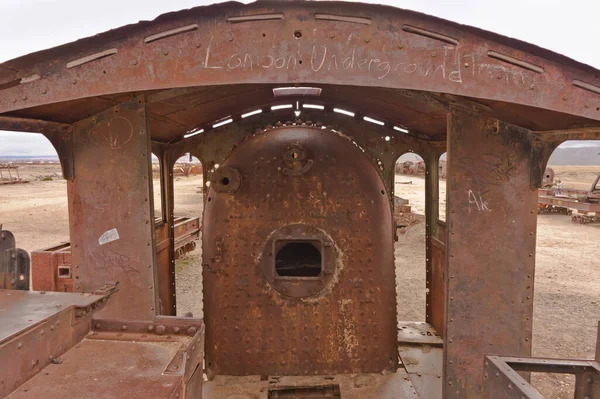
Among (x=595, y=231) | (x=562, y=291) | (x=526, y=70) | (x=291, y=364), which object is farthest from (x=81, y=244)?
(x=595, y=231)

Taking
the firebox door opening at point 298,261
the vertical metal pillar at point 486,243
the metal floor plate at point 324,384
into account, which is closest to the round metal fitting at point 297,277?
the firebox door opening at point 298,261

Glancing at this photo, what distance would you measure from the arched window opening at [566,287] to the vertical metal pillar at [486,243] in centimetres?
38

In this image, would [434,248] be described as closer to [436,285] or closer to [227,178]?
[436,285]

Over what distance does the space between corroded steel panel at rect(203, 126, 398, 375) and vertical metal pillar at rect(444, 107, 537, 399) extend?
35.3 inches

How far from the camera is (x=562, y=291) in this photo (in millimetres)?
7980

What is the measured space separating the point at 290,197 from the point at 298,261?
3.15 feet

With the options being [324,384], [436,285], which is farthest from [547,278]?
[324,384]

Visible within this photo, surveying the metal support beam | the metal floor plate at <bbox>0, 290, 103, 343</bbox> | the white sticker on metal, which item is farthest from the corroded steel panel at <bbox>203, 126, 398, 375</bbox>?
the metal floor plate at <bbox>0, 290, 103, 343</bbox>

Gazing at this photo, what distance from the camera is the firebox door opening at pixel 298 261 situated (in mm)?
4453

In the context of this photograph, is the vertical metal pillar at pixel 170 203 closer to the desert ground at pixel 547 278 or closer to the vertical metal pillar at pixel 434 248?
the desert ground at pixel 547 278

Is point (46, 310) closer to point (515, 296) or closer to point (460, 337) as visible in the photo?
point (460, 337)

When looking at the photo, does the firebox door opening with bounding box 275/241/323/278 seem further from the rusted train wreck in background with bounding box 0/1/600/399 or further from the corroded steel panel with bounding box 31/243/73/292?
the corroded steel panel with bounding box 31/243/73/292

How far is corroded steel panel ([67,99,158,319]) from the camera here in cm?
312

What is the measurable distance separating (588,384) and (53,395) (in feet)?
9.47
